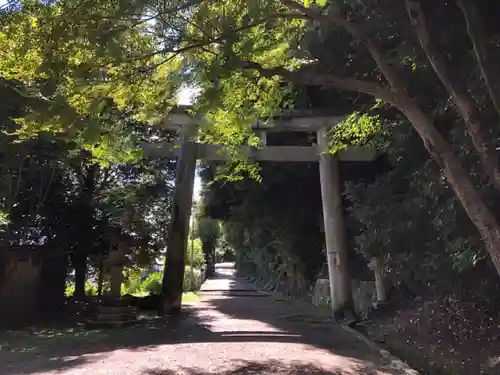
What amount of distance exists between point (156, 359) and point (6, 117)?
6.30m

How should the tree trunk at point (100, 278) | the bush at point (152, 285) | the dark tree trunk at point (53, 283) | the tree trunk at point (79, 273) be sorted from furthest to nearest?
the bush at point (152, 285), the tree trunk at point (100, 278), the tree trunk at point (79, 273), the dark tree trunk at point (53, 283)

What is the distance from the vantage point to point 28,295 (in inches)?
548

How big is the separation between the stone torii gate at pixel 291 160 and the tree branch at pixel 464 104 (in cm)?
864

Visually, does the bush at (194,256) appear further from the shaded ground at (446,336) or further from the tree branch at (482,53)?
the tree branch at (482,53)

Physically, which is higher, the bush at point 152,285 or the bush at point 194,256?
the bush at point 194,256

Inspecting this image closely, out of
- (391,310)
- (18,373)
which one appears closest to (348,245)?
(391,310)

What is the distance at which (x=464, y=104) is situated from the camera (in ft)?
20.7

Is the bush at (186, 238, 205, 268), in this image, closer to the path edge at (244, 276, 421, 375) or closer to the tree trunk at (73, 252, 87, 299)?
the tree trunk at (73, 252, 87, 299)

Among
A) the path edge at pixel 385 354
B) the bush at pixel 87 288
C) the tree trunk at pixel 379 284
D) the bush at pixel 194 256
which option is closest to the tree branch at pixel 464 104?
the path edge at pixel 385 354

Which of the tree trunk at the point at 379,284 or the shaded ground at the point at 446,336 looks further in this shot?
the tree trunk at the point at 379,284

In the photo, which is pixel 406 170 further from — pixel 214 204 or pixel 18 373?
pixel 214 204

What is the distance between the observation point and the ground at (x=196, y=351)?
26.2 ft

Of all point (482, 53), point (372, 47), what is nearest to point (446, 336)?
point (372, 47)

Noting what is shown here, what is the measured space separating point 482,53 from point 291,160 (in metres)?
10.7
